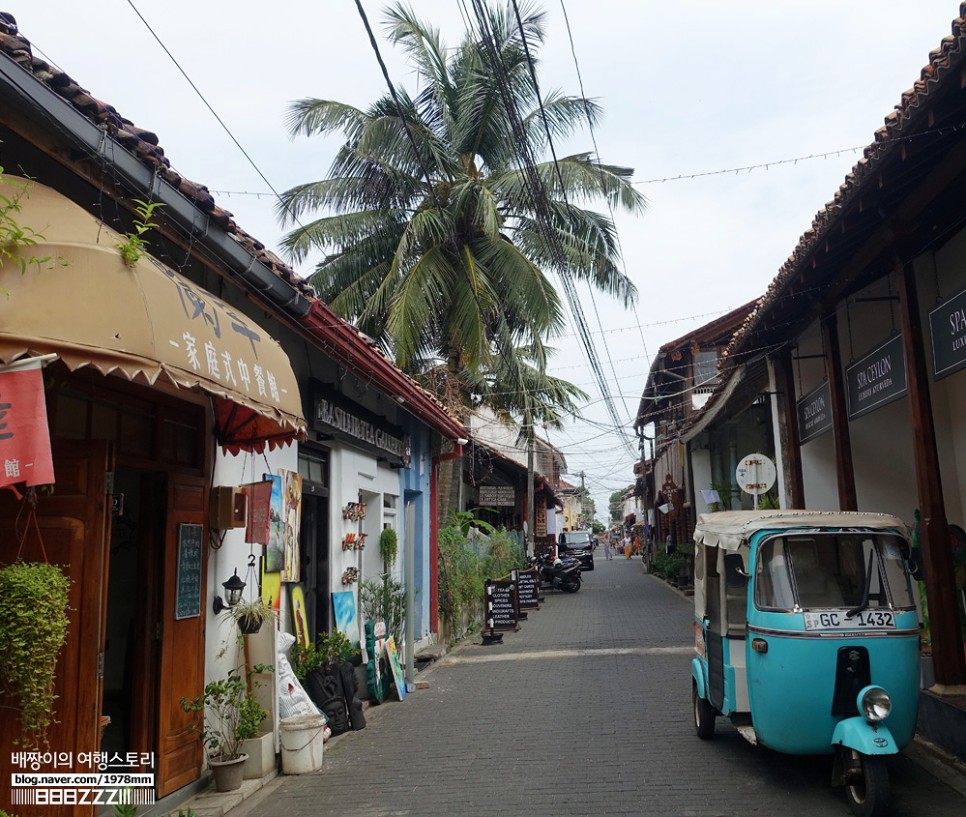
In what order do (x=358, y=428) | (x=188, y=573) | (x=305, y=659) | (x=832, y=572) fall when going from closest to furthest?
(x=832, y=572) → (x=188, y=573) → (x=305, y=659) → (x=358, y=428)

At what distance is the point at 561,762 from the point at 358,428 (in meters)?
4.84

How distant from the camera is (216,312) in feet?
17.8

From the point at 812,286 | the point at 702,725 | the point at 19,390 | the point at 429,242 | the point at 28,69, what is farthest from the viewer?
the point at 429,242

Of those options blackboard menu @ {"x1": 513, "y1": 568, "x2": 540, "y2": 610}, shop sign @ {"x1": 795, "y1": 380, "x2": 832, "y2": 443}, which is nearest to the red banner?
shop sign @ {"x1": 795, "y1": 380, "x2": 832, "y2": 443}

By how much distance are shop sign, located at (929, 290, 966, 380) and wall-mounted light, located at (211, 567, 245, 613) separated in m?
5.94

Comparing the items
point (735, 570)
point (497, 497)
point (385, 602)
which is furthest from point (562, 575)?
point (735, 570)

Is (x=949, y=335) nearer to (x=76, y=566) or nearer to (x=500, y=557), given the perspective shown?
(x=76, y=566)

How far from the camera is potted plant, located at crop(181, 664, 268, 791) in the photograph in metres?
6.47

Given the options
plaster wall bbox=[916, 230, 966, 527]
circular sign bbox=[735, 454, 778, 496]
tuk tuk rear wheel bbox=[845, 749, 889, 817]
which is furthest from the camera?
circular sign bbox=[735, 454, 778, 496]

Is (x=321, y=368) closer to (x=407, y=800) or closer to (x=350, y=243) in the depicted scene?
(x=407, y=800)

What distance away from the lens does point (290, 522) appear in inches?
325

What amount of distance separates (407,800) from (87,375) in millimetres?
3829

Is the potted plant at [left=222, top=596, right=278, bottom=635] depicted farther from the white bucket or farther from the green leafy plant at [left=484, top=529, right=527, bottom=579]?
the green leafy plant at [left=484, top=529, right=527, bottom=579]

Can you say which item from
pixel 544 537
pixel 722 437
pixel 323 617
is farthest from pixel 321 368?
pixel 544 537
